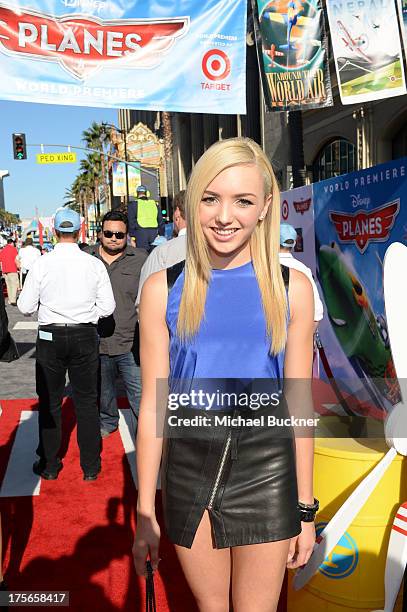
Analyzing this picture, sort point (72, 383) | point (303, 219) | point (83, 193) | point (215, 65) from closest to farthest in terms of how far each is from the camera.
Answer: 1. point (72, 383)
2. point (215, 65)
3. point (303, 219)
4. point (83, 193)

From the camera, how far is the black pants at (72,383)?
423 centimetres

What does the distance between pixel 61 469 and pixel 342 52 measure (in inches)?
208

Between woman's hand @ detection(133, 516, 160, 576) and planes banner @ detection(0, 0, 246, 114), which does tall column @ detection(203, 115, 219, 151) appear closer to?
planes banner @ detection(0, 0, 246, 114)

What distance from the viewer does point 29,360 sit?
30.3ft

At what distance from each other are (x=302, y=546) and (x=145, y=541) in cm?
52

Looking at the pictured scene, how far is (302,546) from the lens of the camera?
185 cm

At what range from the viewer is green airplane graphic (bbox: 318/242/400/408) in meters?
5.36

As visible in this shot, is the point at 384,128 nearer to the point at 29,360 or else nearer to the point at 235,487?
the point at 29,360

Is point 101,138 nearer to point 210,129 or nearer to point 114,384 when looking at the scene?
point 210,129

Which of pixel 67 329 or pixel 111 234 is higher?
pixel 111 234

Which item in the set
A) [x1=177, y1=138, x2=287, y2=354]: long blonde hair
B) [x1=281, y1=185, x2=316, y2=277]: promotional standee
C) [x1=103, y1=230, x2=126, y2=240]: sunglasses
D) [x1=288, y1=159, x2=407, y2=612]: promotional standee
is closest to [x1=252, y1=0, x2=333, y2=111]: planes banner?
[x1=281, y1=185, x2=316, y2=277]: promotional standee

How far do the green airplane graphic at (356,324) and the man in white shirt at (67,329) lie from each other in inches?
103

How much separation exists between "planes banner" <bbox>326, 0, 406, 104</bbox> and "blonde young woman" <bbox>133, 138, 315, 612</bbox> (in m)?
5.28

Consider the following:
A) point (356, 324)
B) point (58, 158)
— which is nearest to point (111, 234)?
point (356, 324)
